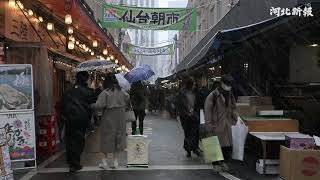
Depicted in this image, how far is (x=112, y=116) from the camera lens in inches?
403

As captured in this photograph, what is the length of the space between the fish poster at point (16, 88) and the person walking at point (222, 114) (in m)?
3.55

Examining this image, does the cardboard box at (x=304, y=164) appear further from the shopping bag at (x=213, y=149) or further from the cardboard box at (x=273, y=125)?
the cardboard box at (x=273, y=125)

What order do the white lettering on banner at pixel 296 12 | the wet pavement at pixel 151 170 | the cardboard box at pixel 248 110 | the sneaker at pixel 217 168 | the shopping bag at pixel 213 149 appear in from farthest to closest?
the cardboard box at pixel 248 110
the sneaker at pixel 217 168
the shopping bag at pixel 213 149
the wet pavement at pixel 151 170
the white lettering on banner at pixel 296 12

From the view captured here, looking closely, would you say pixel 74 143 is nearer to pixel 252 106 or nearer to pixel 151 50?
pixel 252 106

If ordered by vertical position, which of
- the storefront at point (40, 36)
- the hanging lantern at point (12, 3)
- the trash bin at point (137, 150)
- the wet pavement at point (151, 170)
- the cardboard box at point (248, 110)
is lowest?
the wet pavement at point (151, 170)

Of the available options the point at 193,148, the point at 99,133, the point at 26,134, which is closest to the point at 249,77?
the point at 193,148

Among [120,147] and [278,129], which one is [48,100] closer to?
[120,147]

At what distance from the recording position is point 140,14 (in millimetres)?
20422

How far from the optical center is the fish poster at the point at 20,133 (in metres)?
9.73

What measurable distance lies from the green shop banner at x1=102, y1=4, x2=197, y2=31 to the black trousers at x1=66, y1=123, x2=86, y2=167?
10869mm

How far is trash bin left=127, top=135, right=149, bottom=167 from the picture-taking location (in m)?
10.4

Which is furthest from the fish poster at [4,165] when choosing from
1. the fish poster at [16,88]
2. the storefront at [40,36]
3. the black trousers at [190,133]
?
the black trousers at [190,133]

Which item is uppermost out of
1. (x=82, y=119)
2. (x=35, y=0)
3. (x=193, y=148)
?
(x=35, y=0)

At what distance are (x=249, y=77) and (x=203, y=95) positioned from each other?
192 inches
